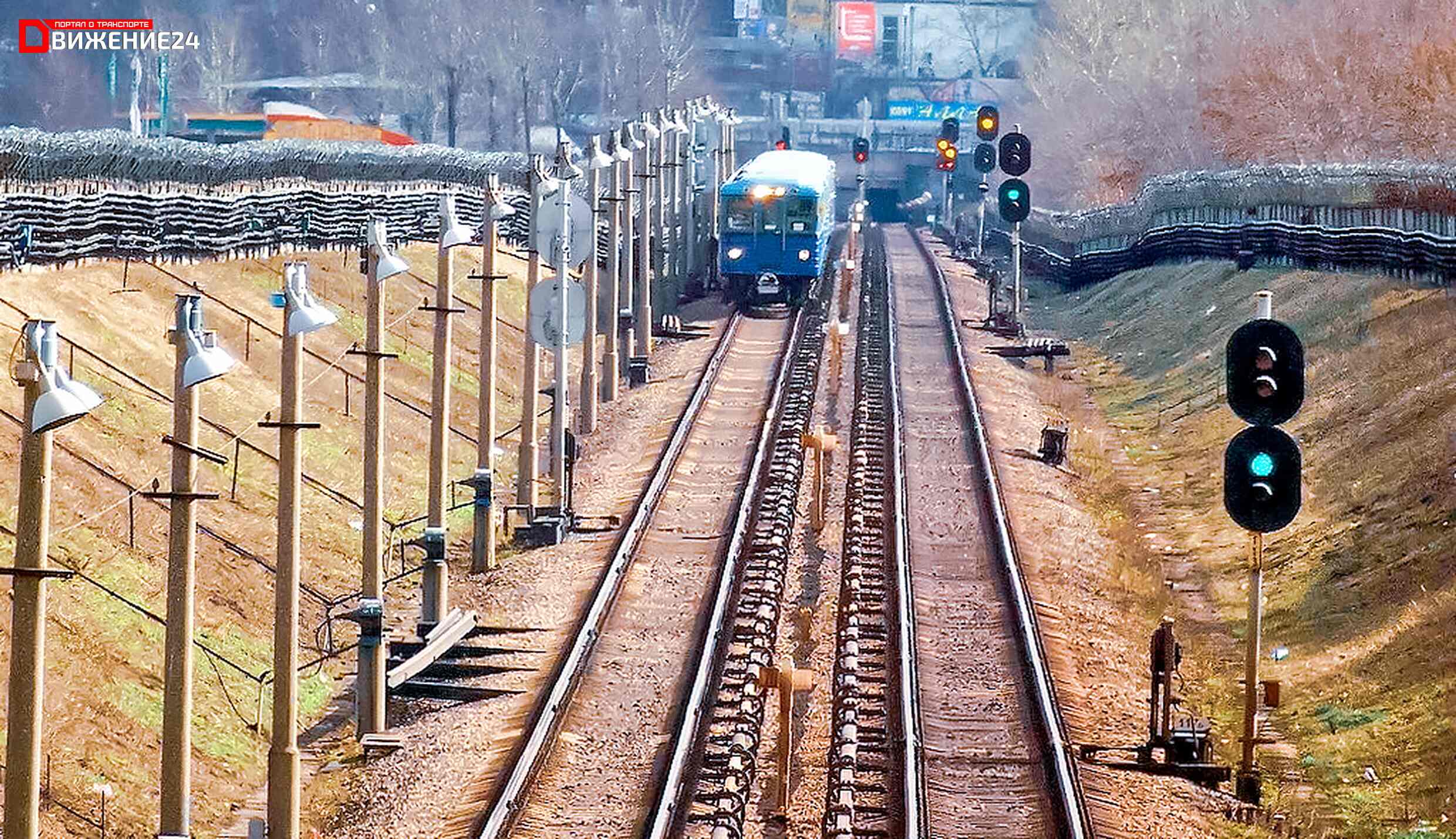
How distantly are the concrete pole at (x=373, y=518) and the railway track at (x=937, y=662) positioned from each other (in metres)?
3.80

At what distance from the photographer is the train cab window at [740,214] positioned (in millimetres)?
56719

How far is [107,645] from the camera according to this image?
19766mm

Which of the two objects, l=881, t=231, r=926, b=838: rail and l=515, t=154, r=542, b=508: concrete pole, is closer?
l=881, t=231, r=926, b=838: rail

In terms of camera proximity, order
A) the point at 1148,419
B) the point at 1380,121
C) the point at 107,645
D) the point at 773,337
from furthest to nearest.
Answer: the point at 1380,121 → the point at 773,337 → the point at 1148,419 → the point at 107,645

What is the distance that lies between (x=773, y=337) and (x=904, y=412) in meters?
12.9

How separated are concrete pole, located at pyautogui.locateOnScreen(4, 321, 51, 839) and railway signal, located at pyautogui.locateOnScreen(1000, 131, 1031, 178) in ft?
126

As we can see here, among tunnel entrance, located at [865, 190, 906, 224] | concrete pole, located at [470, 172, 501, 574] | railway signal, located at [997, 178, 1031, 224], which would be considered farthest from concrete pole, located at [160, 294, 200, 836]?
tunnel entrance, located at [865, 190, 906, 224]

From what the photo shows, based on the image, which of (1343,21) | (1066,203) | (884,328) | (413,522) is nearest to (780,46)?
(1066,203)

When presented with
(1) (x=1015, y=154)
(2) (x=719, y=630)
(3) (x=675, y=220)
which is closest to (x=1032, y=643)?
(2) (x=719, y=630)

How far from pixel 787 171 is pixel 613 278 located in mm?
20305

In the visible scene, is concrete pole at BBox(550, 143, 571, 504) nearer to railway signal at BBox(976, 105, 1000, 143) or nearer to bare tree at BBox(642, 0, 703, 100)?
railway signal at BBox(976, 105, 1000, 143)

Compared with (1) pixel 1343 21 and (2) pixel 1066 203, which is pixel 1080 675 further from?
(2) pixel 1066 203

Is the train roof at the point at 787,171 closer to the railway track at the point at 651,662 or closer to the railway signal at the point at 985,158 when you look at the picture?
the railway signal at the point at 985,158

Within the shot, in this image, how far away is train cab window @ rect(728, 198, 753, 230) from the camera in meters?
56.7
